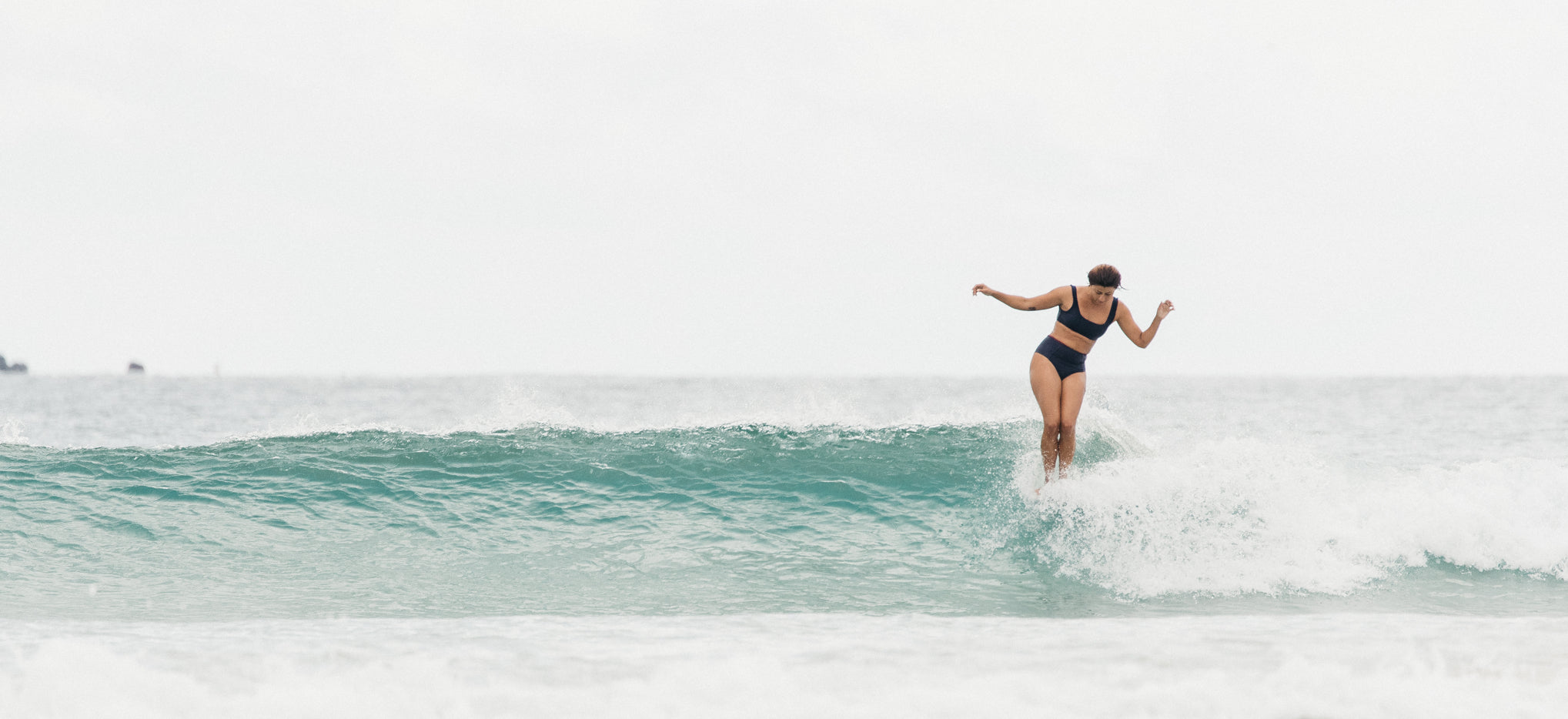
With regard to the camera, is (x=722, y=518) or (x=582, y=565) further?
(x=722, y=518)

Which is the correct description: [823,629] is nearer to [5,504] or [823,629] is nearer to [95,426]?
[5,504]

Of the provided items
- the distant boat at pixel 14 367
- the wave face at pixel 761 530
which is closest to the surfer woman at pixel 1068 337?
the wave face at pixel 761 530

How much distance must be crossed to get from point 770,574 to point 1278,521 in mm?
3880

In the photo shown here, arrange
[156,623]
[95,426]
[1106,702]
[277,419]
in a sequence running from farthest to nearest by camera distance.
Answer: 1. [277,419]
2. [95,426]
3. [156,623]
4. [1106,702]

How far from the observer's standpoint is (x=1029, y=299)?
24.9 ft

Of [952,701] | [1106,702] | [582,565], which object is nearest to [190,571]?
[582,565]

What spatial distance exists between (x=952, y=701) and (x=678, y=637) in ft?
5.44

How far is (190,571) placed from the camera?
7.46m

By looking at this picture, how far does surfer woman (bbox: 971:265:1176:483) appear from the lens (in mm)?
7484

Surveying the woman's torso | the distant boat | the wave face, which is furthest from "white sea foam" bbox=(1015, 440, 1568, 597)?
the distant boat

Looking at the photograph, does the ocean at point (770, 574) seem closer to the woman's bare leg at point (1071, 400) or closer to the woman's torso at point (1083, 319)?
the woman's bare leg at point (1071, 400)

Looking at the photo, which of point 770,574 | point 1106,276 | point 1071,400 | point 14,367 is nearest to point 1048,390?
point 1071,400

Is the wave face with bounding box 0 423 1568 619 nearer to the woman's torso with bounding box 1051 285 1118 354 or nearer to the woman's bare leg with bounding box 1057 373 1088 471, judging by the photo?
the woman's bare leg with bounding box 1057 373 1088 471

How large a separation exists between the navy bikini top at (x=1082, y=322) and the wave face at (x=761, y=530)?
47.1 inches
